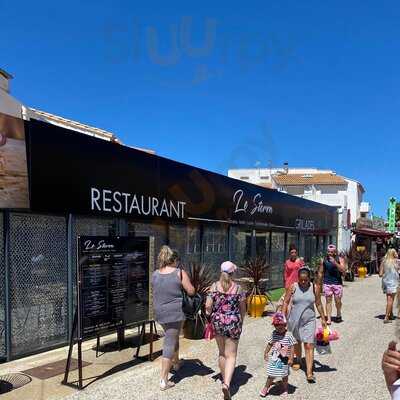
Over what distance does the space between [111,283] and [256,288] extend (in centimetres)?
573

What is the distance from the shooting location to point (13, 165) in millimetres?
6809

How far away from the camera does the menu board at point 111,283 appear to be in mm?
6016

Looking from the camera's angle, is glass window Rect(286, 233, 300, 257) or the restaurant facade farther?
glass window Rect(286, 233, 300, 257)

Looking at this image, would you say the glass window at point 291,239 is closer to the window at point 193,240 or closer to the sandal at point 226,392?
the window at point 193,240

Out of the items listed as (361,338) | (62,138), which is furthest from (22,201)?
(361,338)

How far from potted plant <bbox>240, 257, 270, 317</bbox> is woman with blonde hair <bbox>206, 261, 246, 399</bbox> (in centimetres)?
558

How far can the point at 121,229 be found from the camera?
29.6 feet

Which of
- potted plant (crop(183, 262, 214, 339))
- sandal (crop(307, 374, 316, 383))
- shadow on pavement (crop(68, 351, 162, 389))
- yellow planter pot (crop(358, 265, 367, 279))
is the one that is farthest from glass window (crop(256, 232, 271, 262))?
yellow planter pot (crop(358, 265, 367, 279))

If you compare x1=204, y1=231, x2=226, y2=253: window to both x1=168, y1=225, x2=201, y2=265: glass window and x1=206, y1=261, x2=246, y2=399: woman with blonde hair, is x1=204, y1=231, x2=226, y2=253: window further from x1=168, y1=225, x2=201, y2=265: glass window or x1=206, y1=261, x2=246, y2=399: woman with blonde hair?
x1=206, y1=261, x2=246, y2=399: woman with blonde hair

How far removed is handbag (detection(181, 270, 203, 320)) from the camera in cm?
811

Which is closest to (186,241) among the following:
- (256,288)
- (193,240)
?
(193,240)

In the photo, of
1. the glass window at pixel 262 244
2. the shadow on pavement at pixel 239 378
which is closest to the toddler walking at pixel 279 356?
the shadow on pavement at pixel 239 378

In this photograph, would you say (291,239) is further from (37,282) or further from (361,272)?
(37,282)

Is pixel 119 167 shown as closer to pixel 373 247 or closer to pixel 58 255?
pixel 58 255
